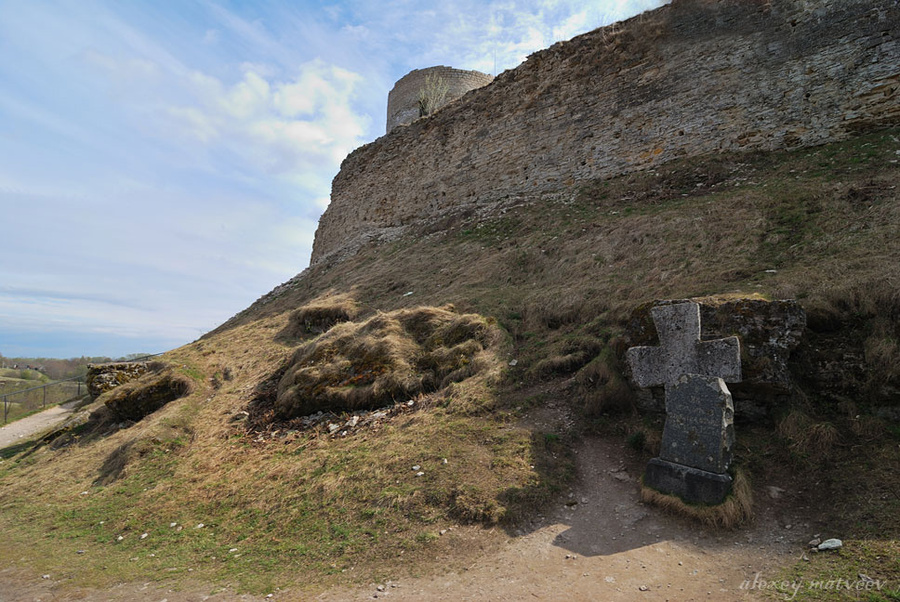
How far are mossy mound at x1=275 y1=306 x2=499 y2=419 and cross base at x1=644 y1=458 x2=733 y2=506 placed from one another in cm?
304

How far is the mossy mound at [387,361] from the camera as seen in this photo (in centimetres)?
725

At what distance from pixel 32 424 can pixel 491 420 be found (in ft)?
51.0

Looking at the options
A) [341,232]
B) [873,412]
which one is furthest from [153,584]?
[341,232]

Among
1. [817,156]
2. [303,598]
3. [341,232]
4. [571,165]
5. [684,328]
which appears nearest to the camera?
[303,598]

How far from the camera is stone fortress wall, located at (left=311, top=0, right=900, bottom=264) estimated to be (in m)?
9.73

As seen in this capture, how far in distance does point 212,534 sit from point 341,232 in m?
16.8

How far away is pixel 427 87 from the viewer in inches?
1115

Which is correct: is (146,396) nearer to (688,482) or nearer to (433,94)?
(688,482)

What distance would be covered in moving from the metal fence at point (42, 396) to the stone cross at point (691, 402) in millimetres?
20544

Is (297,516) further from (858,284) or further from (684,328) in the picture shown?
(858,284)

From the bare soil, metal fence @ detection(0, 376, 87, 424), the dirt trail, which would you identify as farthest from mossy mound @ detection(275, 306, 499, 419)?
metal fence @ detection(0, 376, 87, 424)

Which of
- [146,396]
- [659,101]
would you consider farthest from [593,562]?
[659,101]

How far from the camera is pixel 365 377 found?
7.57 m

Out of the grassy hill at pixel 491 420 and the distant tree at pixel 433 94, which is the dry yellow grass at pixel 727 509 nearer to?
the grassy hill at pixel 491 420
